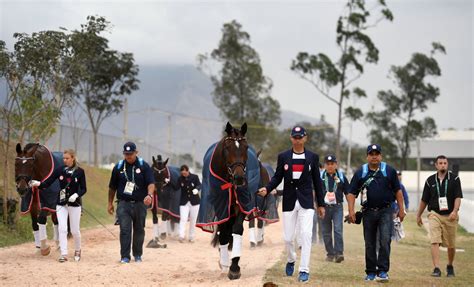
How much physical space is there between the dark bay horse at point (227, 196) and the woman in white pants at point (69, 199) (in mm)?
2983

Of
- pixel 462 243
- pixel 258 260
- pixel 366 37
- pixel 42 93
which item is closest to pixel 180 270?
pixel 258 260

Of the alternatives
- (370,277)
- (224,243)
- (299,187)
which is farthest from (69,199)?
(370,277)

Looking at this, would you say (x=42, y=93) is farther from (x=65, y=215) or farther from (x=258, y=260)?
(x=258, y=260)

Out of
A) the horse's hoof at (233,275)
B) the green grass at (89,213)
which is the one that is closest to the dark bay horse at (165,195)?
the green grass at (89,213)

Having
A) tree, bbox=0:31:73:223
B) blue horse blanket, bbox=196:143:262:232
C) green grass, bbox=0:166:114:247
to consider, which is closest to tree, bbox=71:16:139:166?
green grass, bbox=0:166:114:247

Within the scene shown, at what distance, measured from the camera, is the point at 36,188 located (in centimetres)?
1617

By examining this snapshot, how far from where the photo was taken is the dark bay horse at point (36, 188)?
15.7 metres

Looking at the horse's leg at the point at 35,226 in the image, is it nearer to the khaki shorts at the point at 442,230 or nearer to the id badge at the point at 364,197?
the id badge at the point at 364,197

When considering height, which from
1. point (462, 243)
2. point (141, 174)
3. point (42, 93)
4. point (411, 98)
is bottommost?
point (462, 243)

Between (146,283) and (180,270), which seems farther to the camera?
(180,270)

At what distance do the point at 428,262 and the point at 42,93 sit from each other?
1094 centimetres

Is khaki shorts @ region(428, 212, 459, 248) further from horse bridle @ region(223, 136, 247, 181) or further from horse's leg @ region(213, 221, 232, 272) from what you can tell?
horse bridle @ region(223, 136, 247, 181)

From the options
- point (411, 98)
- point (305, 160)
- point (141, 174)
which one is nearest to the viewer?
point (305, 160)

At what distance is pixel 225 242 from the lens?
1327 cm
